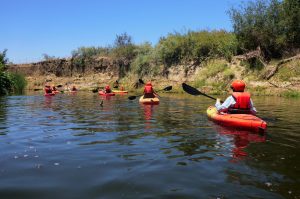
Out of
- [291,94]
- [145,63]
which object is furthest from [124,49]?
[291,94]

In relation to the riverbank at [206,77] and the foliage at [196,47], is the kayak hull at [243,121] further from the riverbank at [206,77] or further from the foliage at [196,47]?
the foliage at [196,47]

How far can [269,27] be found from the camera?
30.0 meters

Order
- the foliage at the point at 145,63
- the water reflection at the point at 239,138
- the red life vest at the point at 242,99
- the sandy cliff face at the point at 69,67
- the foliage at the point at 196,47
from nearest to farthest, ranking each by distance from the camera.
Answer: the water reflection at the point at 239,138 < the red life vest at the point at 242,99 < the foliage at the point at 196,47 < the foliage at the point at 145,63 < the sandy cliff face at the point at 69,67

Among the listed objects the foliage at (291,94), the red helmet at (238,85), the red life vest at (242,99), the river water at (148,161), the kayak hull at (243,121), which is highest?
the red helmet at (238,85)

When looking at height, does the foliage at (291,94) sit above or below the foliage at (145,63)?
below

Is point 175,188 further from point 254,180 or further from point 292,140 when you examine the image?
point 292,140

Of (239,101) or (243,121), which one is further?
(239,101)

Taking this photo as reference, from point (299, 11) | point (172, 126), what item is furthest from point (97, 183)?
point (299, 11)

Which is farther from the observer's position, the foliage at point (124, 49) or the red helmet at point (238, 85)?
the foliage at point (124, 49)

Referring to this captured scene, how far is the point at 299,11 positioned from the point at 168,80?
44.2 feet

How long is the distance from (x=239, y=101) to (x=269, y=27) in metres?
22.3

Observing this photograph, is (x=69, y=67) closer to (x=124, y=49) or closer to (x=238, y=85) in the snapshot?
(x=124, y=49)

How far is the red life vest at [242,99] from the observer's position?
32.1 ft

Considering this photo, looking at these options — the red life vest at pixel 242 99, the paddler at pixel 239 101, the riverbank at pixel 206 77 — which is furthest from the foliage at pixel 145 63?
the red life vest at pixel 242 99
